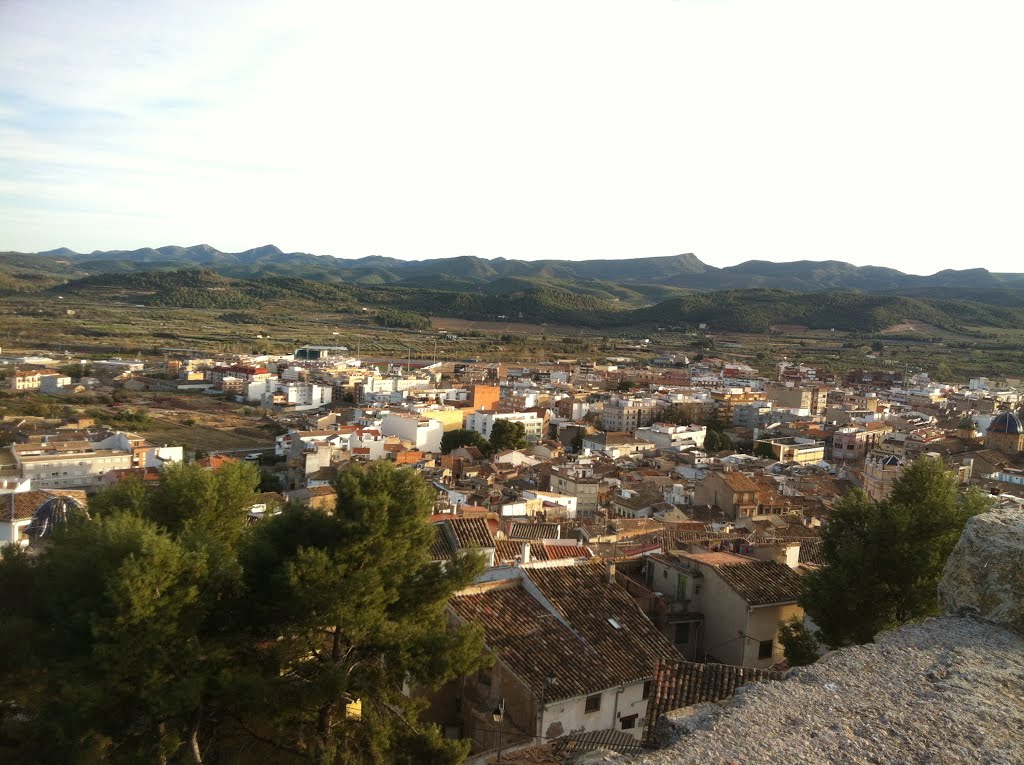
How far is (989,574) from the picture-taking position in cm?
603

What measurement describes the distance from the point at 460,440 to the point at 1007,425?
81.6 ft

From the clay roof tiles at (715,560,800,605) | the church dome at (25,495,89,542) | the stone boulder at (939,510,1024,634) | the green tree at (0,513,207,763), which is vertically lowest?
the church dome at (25,495,89,542)

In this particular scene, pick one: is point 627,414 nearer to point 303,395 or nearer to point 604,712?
point 303,395

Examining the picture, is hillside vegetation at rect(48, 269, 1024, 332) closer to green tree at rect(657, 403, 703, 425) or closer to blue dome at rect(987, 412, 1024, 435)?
green tree at rect(657, 403, 703, 425)

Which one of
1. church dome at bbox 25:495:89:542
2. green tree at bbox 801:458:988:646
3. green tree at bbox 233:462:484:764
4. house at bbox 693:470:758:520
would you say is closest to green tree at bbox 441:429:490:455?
house at bbox 693:470:758:520

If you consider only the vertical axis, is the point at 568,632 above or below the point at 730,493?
above

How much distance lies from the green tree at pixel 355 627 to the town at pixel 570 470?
1.54ft

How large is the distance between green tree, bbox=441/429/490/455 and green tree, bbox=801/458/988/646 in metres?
29.4

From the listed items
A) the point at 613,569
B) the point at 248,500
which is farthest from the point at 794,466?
the point at 248,500

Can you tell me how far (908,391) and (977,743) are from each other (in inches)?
2443

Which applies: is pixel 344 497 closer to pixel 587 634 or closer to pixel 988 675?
pixel 587 634

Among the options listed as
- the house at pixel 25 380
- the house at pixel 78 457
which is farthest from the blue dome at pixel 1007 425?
the house at pixel 25 380

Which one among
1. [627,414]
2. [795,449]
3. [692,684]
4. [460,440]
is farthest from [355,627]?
[627,414]

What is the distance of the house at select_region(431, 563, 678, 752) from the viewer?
7219mm
